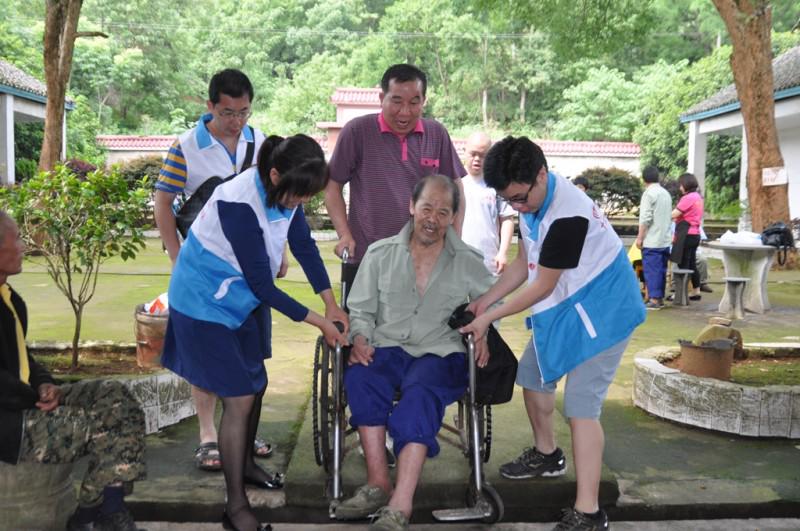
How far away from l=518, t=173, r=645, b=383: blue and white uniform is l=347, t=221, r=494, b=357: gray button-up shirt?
40 cm

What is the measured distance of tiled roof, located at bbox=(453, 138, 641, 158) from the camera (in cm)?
2369

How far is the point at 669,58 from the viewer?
34.7m

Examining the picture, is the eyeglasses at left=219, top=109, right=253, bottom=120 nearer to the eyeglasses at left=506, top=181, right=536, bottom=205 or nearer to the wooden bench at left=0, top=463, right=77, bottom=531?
the eyeglasses at left=506, top=181, right=536, bottom=205

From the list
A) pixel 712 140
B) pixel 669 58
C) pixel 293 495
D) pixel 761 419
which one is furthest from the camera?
pixel 669 58

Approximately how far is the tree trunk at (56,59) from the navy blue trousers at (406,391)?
843 centimetres

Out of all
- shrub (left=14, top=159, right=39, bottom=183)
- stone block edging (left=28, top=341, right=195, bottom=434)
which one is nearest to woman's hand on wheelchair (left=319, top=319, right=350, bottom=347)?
stone block edging (left=28, top=341, right=195, bottom=434)

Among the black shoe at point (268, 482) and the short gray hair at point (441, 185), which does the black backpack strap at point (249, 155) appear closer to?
the short gray hair at point (441, 185)

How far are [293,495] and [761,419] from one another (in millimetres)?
2316

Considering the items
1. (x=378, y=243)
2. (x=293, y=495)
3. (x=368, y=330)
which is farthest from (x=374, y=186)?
(x=293, y=495)

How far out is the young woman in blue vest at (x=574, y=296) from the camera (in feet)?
8.98

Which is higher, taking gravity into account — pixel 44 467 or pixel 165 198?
pixel 165 198

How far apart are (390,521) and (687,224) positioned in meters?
6.54

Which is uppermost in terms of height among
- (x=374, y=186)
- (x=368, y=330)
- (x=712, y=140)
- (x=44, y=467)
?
(x=712, y=140)

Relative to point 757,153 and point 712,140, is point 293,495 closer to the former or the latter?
point 757,153
